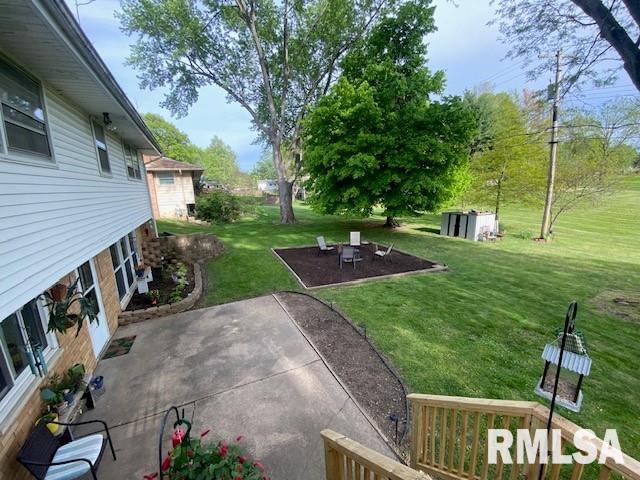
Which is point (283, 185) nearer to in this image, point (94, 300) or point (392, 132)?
point (392, 132)

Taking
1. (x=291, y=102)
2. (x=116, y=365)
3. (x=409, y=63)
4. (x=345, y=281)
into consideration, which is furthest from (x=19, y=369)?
(x=291, y=102)

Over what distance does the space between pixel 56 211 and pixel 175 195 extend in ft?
66.0

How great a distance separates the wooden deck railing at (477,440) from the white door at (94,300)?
17.1ft

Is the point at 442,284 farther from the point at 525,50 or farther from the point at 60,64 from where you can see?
the point at 60,64

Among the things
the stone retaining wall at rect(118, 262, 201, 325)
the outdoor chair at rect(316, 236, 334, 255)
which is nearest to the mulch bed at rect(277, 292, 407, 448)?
the stone retaining wall at rect(118, 262, 201, 325)

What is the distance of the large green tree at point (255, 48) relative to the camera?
14859 millimetres

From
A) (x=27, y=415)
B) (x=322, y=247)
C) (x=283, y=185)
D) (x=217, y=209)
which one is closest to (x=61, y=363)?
(x=27, y=415)

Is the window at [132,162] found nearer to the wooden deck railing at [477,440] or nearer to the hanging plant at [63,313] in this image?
the hanging plant at [63,313]

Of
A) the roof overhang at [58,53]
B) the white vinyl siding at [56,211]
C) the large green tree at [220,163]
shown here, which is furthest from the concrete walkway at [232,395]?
the large green tree at [220,163]

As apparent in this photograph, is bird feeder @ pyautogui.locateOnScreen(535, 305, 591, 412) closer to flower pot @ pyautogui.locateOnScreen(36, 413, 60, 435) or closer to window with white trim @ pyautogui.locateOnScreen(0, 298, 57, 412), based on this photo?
flower pot @ pyautogui.locateOnScreen(36, 413, 60, 435)

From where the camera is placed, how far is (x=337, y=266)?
9.75 m

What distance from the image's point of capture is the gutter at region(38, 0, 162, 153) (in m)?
2.50

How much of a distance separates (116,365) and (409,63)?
56.7 ft

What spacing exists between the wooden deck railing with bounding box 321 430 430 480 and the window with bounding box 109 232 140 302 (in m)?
6.43
